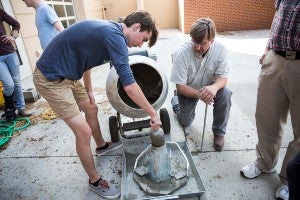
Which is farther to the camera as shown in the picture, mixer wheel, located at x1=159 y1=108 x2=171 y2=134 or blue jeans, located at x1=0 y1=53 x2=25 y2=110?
blue jeans, located at x1=0 y1=53 x2=25 y2=110

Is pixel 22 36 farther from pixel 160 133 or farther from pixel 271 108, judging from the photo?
pixel 271 108

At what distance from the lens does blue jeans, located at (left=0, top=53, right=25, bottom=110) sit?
122 inches

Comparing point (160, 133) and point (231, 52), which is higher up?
point (160, 133)

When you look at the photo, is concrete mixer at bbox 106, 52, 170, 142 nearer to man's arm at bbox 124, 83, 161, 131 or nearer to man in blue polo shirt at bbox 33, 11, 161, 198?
man in blue polo shirt at bbox 33, 11, 161, 198

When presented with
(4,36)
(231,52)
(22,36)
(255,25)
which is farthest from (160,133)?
(255,25)

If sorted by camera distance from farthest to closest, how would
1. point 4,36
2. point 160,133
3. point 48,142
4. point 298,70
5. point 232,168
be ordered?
point 4,36, point 48,142, point 232,168, point 160,133, point 298,70

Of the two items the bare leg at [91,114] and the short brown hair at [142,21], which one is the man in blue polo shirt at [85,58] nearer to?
the short brown hair at [142,21]

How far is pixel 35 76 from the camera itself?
71.1 inches

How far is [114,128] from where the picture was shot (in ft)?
8.50

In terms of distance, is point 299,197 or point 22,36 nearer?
point 299,197

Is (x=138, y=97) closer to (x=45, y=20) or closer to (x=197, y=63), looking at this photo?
(x=197, y=63)

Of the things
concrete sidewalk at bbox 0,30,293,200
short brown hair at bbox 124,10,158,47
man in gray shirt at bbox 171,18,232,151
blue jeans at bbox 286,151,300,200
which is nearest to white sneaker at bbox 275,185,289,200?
concrete sidewalk at bbox 0,30,293,200

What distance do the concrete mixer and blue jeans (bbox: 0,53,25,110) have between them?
156cm

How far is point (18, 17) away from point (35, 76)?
3689mm
